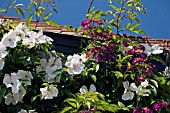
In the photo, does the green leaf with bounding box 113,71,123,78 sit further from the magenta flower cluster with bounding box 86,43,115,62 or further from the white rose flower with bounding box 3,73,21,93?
the white rose flower with bounding box 3,73,21,93

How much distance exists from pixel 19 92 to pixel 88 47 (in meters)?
0.76

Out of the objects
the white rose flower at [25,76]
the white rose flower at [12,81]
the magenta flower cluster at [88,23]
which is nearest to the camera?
the white rose flower at [12,81]

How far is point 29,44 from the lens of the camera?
274cm

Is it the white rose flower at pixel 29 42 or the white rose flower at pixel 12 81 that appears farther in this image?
the white rose flower at pixel 29 42

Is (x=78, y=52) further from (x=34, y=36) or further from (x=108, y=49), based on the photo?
(x=34, y=36)

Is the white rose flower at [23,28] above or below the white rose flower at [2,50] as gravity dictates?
above

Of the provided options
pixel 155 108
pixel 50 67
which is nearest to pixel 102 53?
pixel 50 67

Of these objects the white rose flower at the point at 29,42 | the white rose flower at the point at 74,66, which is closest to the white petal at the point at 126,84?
the white rose flower at the point at 74,66

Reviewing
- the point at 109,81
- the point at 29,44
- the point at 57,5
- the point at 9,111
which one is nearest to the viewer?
the point at 9,111

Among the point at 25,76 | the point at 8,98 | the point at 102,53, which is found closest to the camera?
the point at 8,98

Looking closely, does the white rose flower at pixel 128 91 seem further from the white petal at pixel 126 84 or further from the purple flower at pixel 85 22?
the purple flower at pixel 85 22

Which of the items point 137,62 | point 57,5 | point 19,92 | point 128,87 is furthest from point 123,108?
point 57,5

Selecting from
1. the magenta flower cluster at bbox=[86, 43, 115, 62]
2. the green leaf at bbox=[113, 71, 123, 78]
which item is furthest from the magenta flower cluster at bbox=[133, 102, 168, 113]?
the magenta flower cluster at bbox=[86, 43, 115, 62]

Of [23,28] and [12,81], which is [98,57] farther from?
[12,81]
